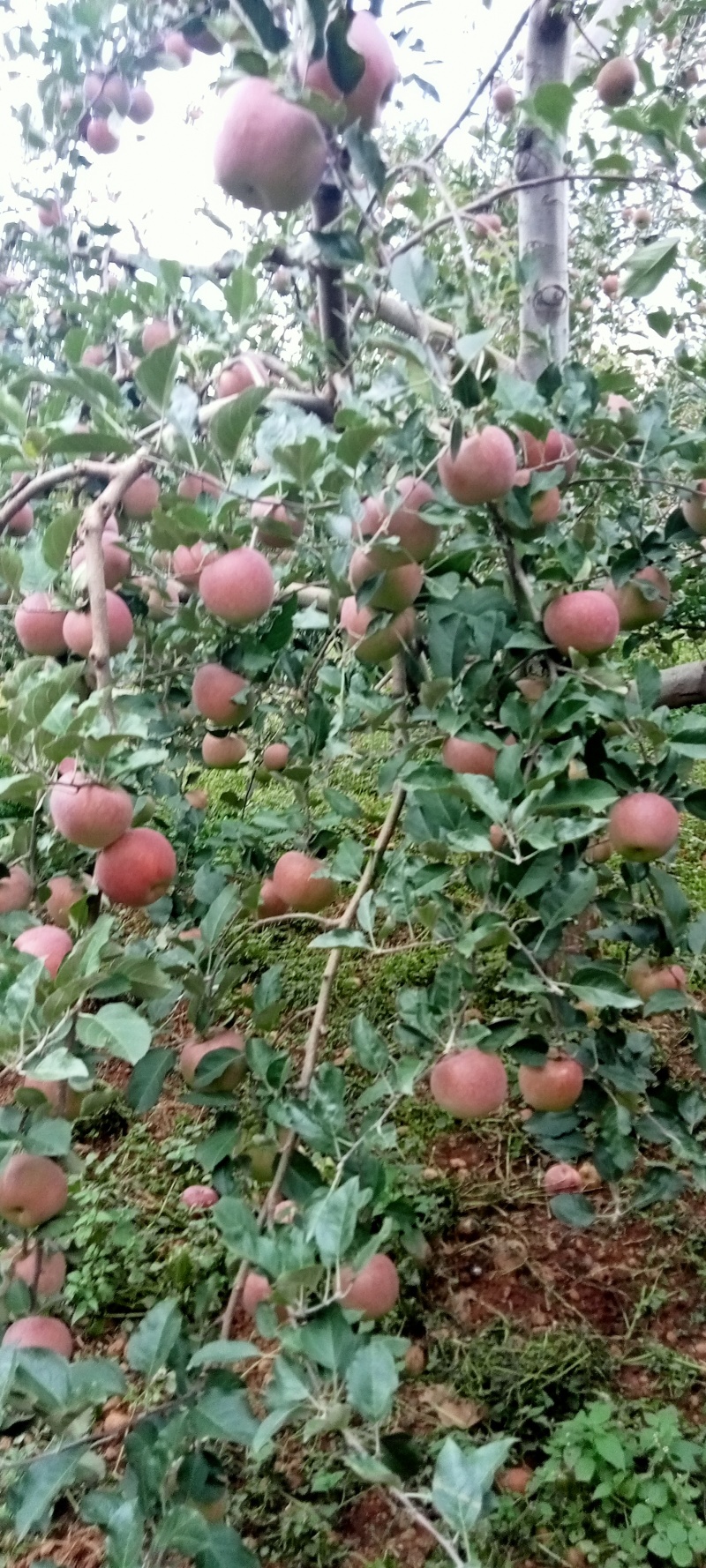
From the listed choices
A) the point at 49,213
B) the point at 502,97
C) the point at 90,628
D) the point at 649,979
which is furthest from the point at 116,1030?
the point at 502,97

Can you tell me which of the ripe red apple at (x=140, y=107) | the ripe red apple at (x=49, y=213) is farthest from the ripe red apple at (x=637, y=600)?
the ripe red apple at (x=49, y=213)

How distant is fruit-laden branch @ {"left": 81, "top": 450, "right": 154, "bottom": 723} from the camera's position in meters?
0.82

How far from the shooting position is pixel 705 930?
1.05 meters

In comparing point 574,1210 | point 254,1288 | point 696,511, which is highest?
point 696,511

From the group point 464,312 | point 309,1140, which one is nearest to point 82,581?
point 464,312

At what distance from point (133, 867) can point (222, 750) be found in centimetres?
49

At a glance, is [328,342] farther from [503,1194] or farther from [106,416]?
[503,1194]

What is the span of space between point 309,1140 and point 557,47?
145 centimetres

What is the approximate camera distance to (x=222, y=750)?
4.35ft

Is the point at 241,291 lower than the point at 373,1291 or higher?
higher

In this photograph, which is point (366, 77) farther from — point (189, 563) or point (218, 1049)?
point (218, 1049)

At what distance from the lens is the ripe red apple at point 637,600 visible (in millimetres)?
1114

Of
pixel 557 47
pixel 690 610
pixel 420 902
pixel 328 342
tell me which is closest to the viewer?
pixel 420 902

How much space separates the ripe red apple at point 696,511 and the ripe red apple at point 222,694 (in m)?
0.55
